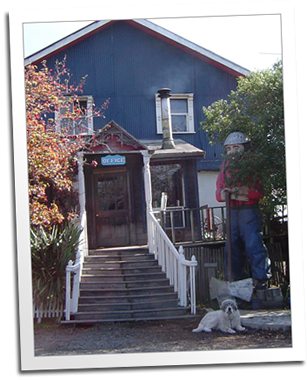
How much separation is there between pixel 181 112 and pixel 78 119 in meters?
1.47

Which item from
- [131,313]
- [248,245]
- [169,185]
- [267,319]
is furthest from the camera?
[169,185]

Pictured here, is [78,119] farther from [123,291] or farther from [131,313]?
[131,313]

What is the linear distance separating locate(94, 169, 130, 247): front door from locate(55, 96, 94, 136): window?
688mm

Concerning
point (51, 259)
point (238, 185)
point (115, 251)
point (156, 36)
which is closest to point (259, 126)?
point (238, 185)

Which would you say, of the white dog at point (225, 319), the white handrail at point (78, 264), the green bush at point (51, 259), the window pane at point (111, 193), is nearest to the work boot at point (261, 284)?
the white dog at point (225, 319)

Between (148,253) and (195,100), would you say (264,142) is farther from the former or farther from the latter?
(148,253)

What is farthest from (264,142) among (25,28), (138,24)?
(25,28)

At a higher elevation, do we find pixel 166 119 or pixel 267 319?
pixel 166 119

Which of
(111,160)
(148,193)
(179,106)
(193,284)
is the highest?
(179,106)

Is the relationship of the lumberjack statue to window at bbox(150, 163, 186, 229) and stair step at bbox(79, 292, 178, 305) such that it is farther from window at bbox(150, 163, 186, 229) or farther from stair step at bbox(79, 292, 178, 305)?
stair step at bbox(79, 292, 178, 305)

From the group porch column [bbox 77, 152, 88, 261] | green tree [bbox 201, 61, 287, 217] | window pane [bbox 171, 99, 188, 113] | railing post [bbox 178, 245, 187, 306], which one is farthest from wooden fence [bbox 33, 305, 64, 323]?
window pane [bbox 171, 99, 188, 113]

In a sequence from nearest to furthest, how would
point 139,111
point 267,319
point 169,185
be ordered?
1. point 267,319
2. point 169,185
3. point 139,111

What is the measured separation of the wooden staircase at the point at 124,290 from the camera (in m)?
5.53

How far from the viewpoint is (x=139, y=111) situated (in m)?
6.17
